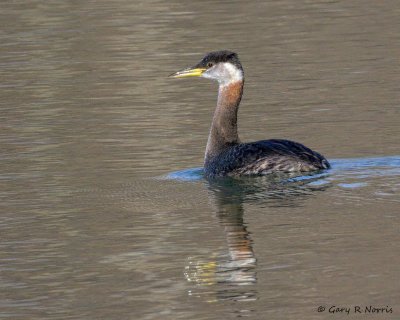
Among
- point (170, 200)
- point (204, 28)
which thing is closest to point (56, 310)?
point (170, 200)

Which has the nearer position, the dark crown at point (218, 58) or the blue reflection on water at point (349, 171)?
the blue reflection on water at point (349, 171)

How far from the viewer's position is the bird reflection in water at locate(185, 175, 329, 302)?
10.7 metres

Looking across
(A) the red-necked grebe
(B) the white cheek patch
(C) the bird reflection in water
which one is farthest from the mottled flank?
(B) the white cheek patch

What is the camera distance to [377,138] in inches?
666

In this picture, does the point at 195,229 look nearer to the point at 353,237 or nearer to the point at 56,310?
the point at 353,237

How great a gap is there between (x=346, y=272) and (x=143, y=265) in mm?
1757

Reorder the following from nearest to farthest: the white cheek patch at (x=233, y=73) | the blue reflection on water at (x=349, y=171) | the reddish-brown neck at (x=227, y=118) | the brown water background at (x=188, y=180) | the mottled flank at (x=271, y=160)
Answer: the brown water background at (x=188, y=180) < the blue reflection on water at (x=349, y=171) < the mottled flank at (x=271, y=160) < the reddish-brown neck at (x=227, y=118) < the white cheek patch at (x=233, y=73)

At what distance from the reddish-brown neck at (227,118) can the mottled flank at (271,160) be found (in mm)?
1089

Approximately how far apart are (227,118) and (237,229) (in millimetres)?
4151

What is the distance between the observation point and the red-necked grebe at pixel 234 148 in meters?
14.7

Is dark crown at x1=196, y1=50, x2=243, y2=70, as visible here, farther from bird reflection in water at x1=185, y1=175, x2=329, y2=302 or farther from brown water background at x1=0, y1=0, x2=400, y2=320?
bird reflection in water at x1=185, y1=175, x2=329, y2=302

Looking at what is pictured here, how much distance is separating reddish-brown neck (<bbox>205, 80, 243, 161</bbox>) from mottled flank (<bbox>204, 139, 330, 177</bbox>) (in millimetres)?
1089

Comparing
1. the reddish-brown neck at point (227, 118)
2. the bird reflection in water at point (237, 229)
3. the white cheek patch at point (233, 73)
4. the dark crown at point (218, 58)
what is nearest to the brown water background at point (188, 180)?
the bird reflection in water at point (237, 229)

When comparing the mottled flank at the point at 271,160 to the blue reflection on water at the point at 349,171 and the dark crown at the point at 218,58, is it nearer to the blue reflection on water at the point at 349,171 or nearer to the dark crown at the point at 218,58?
the blue reflection on water at the point at 349,171
